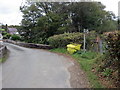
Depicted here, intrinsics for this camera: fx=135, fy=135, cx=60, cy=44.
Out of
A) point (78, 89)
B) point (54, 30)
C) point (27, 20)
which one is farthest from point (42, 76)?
point (27, 20)

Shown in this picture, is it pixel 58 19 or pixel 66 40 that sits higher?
pixel 58 19

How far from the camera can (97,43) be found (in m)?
9.04

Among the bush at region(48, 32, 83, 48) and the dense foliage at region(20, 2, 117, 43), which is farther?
the dense foliage at region(20, 2, 117, 43)

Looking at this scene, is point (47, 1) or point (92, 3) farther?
point (47, 1)

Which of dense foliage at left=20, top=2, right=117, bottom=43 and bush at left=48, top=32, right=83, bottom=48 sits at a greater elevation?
dense foliage at left=20, top=2, right=117, bottom=43

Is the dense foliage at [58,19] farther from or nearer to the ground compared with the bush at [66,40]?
farther from the ground

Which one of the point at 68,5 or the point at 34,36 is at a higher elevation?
the point at 68,5

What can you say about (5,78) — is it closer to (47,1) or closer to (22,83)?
(22,83)

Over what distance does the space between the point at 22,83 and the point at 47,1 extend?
566 inches

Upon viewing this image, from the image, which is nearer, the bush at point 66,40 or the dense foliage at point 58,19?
the bush at point 66,40

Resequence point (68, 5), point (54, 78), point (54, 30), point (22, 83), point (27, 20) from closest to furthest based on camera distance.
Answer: point (22, 83)
point (54, 78)
point (68, 5)
point (54, 30)
point (27, 20)

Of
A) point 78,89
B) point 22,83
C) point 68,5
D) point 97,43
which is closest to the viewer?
point 78,89

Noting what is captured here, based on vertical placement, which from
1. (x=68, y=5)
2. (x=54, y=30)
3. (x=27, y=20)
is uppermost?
(x=68, y=5)

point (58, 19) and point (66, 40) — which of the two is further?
point (58, 19)
